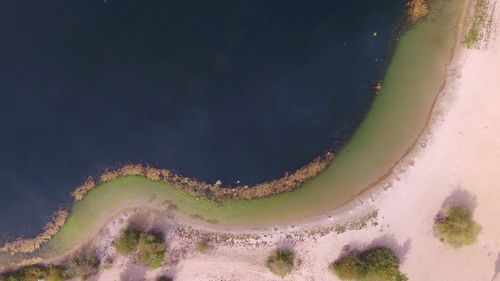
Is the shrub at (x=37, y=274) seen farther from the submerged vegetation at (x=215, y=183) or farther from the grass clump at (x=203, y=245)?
the grass clump at (x=203, y=245)

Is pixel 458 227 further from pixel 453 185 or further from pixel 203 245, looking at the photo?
pixel 203 245

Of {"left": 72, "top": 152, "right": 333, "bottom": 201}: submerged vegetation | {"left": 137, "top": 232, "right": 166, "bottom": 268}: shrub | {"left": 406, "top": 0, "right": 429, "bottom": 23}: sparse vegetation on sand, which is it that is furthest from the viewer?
{"left": 72, "top": 152, "right": 333, "bottom": 201}: submerged vegetation

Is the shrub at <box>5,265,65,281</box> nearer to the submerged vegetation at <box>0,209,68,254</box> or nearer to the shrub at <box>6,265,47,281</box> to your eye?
the shrub at <box>6,265,47,281</box>

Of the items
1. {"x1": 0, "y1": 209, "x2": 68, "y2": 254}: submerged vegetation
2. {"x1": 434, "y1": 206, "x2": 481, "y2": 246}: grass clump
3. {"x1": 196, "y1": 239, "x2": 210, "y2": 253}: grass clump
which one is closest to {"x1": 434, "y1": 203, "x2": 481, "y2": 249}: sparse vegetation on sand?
{"x1": 434, "y1": 206, "x2": 481, "y2": 246}: grass clump

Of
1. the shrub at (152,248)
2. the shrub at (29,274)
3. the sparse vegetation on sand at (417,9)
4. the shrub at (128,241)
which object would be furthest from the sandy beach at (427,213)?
the shrub at (29,274)

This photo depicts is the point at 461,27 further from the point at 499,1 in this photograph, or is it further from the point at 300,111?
the point at 300,111
